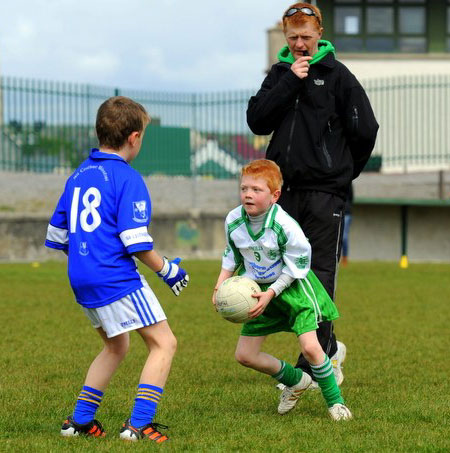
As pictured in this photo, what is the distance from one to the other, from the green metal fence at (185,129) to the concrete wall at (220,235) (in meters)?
1.31

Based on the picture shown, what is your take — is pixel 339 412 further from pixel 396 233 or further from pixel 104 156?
pixel 396 233

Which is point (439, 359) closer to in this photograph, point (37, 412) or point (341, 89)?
point (341, 89)

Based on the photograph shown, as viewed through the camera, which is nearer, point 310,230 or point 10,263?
point 310,230

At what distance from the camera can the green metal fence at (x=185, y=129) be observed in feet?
64.6

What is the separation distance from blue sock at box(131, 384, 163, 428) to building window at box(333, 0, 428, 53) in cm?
2733

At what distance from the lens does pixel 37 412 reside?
19.9 feet

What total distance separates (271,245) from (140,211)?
1.05 metres

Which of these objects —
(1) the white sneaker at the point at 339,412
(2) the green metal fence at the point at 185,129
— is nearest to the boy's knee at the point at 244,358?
(1) the white sneaker at the point at 339,412

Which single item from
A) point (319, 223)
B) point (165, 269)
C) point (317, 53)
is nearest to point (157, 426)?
point (165, 269)

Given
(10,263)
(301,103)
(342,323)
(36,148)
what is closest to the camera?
(301,103)

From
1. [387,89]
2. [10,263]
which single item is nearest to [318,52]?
[10,263]

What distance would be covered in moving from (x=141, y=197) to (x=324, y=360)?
150 cm

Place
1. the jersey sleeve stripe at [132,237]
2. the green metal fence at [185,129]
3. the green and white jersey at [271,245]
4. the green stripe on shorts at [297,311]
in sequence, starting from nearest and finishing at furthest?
the jersey sleeve stripe at [132,237], the green and white jersey at [271,245], the green stripe on shorts at [297,311], the green metal fence at [185,129]

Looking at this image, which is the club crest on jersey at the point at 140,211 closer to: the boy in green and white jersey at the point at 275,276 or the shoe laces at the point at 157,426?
the boy in green and white jersey at the point at 275,276
